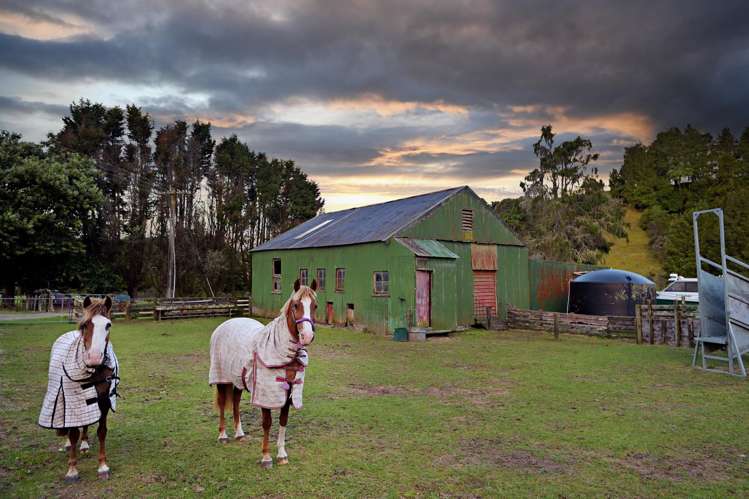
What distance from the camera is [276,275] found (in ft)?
94.6

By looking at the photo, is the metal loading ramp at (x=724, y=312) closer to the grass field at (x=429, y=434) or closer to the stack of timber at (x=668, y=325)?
the grass field at (x=429, y=434)

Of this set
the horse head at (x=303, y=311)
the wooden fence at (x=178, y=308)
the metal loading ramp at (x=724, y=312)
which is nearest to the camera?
the horse head at (x=303, y=311)

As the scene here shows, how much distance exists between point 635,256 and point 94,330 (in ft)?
194

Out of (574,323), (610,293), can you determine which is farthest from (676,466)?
(610,293)

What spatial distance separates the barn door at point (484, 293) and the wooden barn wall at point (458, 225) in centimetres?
173

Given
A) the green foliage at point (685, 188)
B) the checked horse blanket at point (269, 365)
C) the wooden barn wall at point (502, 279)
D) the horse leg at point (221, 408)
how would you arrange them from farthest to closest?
the green foliage at point (685, 188)
the wooden barn wall at point (502, 279)
the horse leg at point (221, 408)
the checked horse blanket at point (269, 365)

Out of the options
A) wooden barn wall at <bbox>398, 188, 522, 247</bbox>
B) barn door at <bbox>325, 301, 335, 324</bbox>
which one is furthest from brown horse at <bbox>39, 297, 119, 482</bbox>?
barn door at <bbox>325, 301, 335, 324</bbox>

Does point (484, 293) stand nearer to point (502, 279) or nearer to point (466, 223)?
point (502, 279)

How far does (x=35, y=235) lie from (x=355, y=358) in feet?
93.1

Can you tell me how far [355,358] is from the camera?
46.9 ft

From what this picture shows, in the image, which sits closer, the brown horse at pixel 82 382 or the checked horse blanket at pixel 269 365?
the brown horse at pixel 82 382

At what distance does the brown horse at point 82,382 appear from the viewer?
5.23 m

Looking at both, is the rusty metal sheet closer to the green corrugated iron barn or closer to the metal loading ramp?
the green corrugated iron barn

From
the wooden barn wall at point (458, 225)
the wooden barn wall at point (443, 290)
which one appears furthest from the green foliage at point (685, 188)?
the wooden barn wall at point (443, 290)
